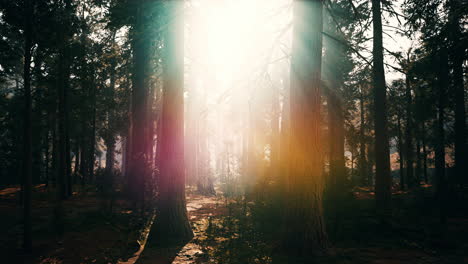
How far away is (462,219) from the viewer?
35.6ft

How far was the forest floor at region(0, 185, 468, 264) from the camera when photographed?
6.82m

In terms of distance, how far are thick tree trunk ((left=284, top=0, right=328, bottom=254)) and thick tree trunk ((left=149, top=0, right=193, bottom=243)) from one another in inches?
150

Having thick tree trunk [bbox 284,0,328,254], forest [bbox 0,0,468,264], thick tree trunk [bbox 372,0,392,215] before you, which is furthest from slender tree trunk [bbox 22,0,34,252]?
thick tree trunk [bbox 372,0,392,215]

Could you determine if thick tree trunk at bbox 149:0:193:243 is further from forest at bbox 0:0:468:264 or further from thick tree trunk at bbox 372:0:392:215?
thick tree trunk at bbox 372:0:392:215

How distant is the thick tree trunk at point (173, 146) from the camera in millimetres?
8867

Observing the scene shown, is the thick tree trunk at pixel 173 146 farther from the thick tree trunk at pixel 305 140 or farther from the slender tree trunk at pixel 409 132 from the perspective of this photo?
the slender tree trunk at pixel 409 132

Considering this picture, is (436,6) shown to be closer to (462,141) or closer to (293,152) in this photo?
(293,152)

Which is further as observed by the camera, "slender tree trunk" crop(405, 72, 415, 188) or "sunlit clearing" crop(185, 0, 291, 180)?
"slender tree trunk" crop(405, 72, 415, 188)

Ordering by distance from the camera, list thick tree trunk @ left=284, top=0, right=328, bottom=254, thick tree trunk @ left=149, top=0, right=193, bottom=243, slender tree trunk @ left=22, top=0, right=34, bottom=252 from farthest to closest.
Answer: thick tree trunk @ left=149, top=0, right=193, bottom=243 < slender tree trunk @ left=22, top=0, right=34, bottom=252 < thick tree trunk @ left=284, top=0, right=328, bottom=254

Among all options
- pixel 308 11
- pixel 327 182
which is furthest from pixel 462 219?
pixel 308 11

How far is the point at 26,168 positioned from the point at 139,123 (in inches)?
295

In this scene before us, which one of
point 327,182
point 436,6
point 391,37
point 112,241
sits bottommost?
point 112,241

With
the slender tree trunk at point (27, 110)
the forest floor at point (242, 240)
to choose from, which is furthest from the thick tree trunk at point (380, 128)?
the slender tree trunk at point (27, 110)

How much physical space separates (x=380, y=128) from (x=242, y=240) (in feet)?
23.5
